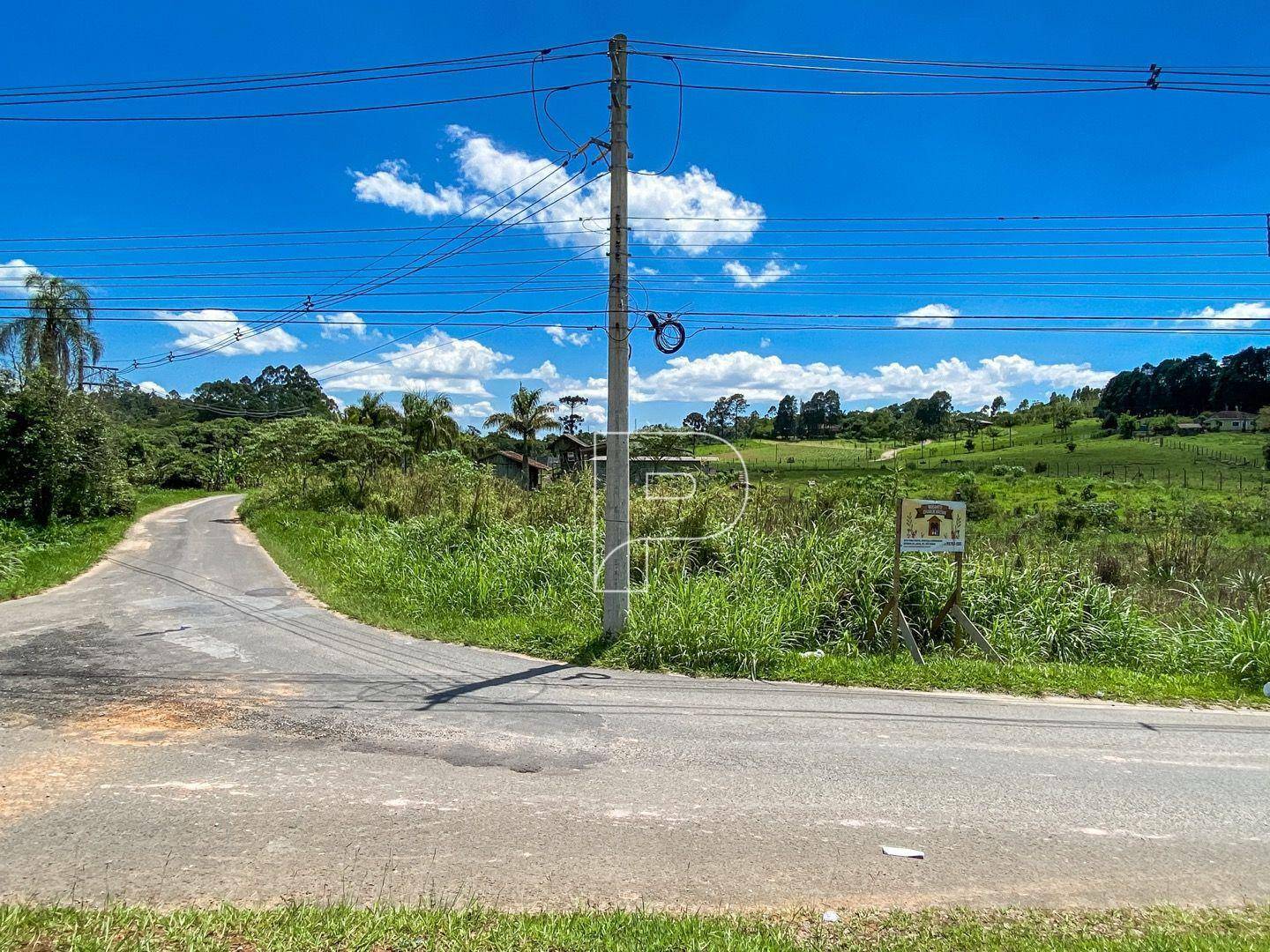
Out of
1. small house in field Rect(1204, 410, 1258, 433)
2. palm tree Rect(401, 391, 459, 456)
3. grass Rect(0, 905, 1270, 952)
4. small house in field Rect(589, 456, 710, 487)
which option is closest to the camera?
grass Rect(0, 905, 1270, 952)

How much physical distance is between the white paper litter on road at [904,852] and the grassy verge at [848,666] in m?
3.78

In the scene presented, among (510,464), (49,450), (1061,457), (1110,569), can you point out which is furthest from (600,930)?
(1061,457)

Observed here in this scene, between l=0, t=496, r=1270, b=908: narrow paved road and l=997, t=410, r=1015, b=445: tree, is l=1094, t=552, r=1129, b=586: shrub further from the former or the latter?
l=997, t=410, r=1015, b=445: tree

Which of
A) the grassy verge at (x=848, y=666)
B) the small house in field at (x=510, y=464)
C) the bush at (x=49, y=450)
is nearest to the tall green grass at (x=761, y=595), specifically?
the grassy verge at (x=848, y=666)

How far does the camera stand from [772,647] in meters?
8.48

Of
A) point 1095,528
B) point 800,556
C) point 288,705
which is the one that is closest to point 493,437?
point 1095,528

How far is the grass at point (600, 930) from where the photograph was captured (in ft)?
9.52

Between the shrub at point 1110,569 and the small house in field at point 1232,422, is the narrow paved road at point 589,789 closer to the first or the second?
the shrub at point 1110,569

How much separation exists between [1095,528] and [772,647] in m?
27.2

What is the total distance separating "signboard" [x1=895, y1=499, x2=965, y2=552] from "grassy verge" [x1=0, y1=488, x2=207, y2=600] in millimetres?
14469

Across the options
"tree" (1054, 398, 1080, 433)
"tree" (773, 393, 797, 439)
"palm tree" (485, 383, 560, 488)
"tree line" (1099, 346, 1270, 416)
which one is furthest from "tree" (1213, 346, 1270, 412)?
"palm tree" (485, 383, 560, 488)

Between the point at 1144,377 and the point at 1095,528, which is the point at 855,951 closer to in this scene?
the point at 1095,528

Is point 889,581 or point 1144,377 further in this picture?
point 1144,377
